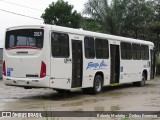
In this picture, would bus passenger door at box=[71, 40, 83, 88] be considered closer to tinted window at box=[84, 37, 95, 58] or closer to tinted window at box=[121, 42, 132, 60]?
tinted window at box=[84, 37, 95, 58]

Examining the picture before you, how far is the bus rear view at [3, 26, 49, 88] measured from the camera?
14.3m

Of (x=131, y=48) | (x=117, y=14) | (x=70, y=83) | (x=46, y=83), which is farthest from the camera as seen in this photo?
(x=117, y=14)

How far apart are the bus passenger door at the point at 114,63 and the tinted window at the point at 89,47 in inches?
78.0

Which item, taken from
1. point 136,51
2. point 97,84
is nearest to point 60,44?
point 97,84

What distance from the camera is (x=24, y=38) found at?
49.0 feet

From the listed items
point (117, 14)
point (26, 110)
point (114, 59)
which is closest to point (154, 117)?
point (26, 110)

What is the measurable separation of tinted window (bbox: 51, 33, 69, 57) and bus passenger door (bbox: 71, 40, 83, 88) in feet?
1.61

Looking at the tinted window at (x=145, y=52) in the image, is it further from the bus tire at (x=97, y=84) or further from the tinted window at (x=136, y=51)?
the bus tire at (x=97, y=84)

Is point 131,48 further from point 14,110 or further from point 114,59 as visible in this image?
point 14,110

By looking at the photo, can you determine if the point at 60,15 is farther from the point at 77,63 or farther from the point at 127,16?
the point at 77,63

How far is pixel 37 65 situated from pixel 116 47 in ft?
20.4

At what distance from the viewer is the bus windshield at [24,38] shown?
Answer: 47.9 feet

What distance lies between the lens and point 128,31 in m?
38.1

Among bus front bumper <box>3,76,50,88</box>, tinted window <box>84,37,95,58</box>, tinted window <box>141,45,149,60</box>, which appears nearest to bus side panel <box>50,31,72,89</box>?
bus front bumper <box>3,76,50,88</box>
